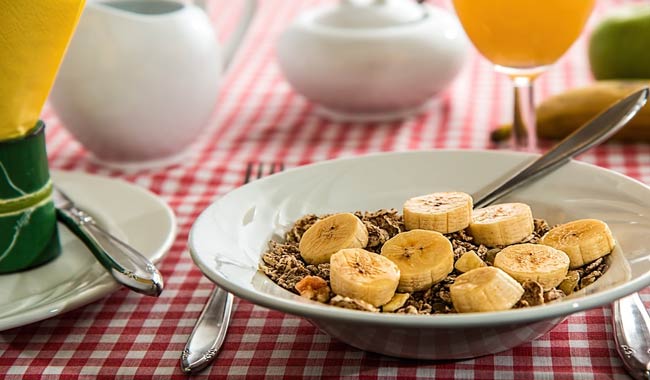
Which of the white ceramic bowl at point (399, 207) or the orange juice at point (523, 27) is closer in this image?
the white ceramic bowl at point (399, 207)

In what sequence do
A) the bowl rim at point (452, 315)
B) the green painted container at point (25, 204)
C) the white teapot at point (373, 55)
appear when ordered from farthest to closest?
1. the white teapot at point (373, 55)
2. the green painted container at point (25, 204)
3. the bowl rim at point (452, 315)

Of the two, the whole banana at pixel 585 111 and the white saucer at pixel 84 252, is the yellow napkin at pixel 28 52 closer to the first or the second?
the white saucer at pixel 84 252

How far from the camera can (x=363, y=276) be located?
0.57 metres

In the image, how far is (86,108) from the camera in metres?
1.02

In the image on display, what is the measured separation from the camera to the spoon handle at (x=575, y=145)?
2.45 feet

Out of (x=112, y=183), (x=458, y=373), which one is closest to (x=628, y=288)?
(x=458, y=373)

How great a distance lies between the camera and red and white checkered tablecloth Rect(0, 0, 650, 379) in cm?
60

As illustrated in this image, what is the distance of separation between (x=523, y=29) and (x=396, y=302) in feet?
1.40

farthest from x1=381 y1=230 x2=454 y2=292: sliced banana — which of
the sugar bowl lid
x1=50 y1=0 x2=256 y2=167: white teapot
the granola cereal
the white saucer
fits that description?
the sugar bowl lid

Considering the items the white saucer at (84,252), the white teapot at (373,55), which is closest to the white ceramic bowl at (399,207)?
the white saucer at (84,252)

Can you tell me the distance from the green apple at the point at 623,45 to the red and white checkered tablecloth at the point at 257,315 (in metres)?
0.09

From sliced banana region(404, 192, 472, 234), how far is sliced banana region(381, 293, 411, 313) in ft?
0.29

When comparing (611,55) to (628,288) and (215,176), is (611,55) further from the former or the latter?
(628,288)

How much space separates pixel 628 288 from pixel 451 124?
67 cm
